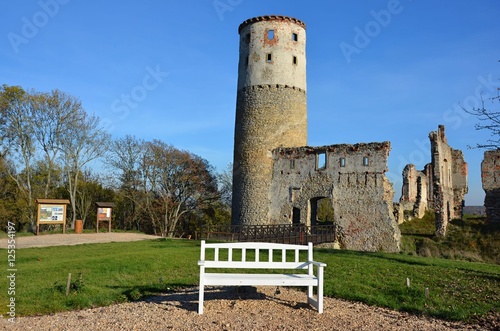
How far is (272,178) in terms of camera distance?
76.7 feet

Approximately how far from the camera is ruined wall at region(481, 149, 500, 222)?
24.6 metres

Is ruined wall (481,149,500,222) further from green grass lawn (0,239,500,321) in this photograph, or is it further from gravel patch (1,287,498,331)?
gravel patch (1,287,498,331)

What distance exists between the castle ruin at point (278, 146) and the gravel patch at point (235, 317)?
1472cm

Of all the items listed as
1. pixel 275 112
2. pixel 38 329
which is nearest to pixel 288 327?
pixel 38 329

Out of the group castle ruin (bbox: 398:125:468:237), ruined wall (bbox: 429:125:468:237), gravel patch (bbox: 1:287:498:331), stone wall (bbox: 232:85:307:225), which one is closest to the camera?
gravel patch (bbox: 1:287:498:331)

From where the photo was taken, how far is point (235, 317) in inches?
225

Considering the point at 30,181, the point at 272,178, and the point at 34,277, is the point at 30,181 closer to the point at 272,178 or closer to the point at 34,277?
the point at 272,178

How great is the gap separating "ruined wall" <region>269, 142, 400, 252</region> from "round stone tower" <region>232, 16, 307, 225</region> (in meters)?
0.81

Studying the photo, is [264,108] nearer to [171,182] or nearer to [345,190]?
[345,190]

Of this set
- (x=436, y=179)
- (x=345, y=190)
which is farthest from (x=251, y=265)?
(x=436, y=179)

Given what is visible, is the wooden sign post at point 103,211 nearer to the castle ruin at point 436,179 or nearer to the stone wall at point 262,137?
the stone wall at point 262,137

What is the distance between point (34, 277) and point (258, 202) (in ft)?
51.0

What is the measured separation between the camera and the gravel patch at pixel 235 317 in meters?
5.36

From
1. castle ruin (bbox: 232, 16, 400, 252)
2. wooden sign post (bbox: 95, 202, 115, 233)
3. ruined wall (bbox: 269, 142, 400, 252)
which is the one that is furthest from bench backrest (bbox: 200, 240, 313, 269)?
wooden sign post (bbox: 95, 202, 115, 233)
